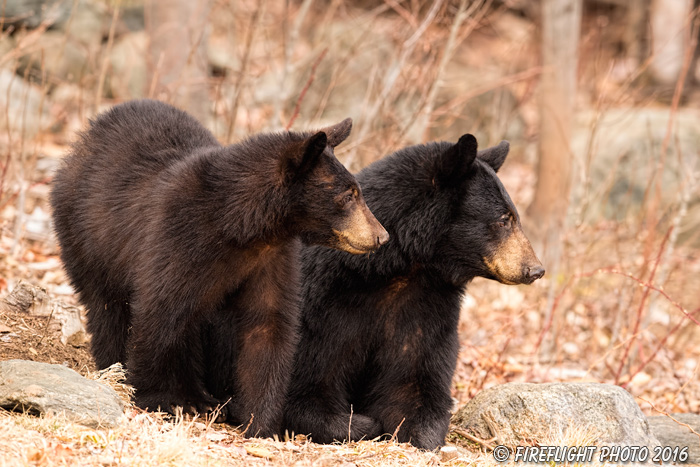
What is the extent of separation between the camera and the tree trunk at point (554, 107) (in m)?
9.15

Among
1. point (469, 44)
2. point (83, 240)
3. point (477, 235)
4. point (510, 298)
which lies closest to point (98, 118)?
point (83, 240)

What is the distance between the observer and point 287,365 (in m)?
4.30

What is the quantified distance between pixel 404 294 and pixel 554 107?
5.71 meters

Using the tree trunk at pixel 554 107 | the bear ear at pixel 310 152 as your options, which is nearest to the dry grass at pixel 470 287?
the tree trunk at pixel 554 107

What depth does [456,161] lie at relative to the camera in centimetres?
427

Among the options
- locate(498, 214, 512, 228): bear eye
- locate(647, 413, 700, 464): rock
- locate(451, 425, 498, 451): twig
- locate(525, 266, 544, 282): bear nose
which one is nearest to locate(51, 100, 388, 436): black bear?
locate(498, 214, 512, 228): bear eye

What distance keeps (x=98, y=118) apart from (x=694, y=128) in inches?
404

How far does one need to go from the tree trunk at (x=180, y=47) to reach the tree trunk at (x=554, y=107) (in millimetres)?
3706

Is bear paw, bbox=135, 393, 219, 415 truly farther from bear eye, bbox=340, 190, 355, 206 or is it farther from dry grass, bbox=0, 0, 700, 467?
bear eye, bbox=340, 190, 355, 206

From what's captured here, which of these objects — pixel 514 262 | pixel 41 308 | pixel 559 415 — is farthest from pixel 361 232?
pixel 41 308

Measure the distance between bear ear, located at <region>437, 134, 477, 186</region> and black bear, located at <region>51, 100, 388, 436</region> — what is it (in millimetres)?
551

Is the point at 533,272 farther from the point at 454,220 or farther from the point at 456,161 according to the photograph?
the point at 456,161

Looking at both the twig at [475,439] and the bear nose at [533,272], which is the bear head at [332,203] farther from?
the twig at [475,439]

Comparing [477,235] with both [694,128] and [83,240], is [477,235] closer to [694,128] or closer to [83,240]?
[83,240]
